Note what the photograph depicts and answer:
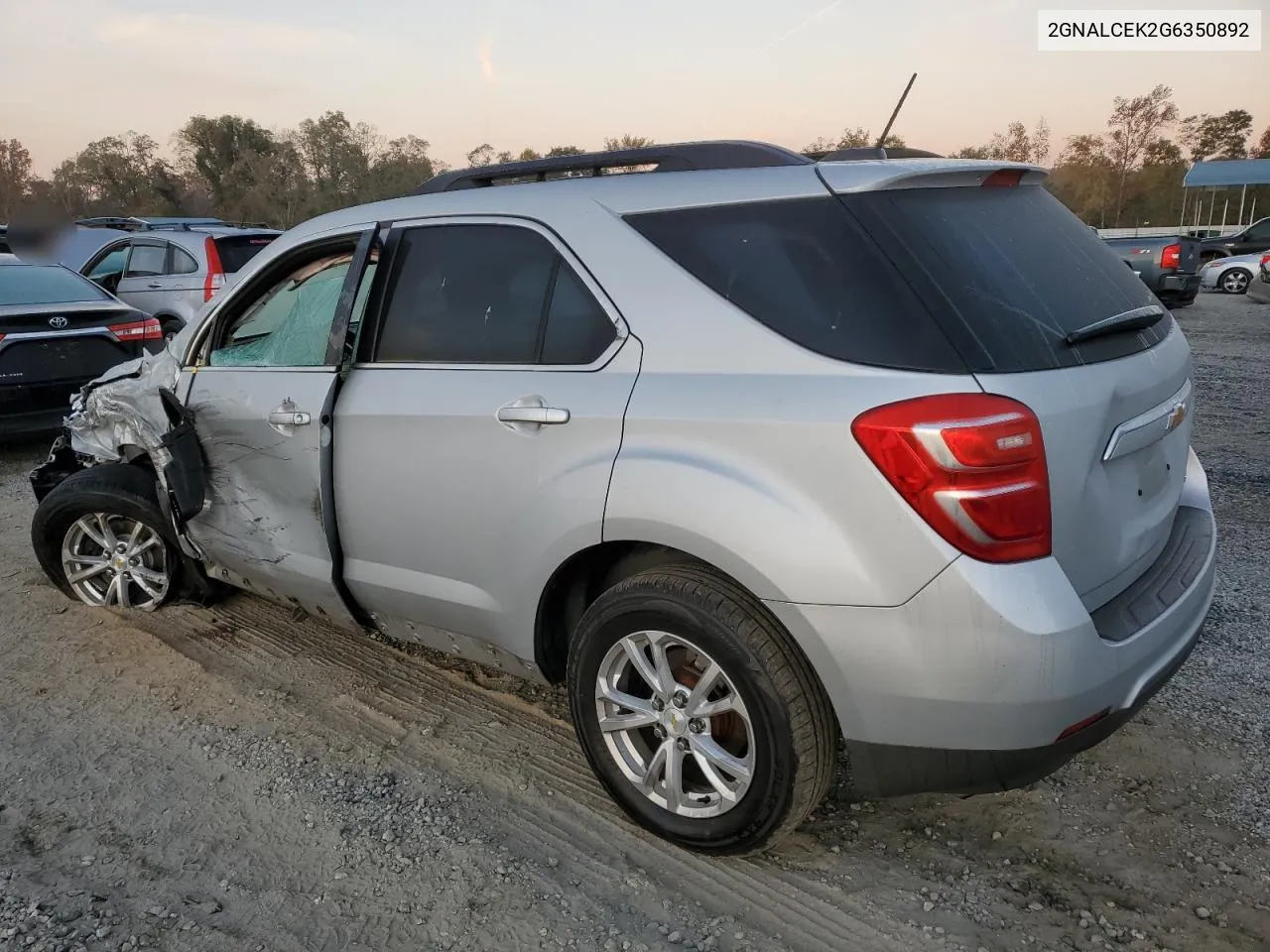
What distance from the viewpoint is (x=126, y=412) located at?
3.90 m

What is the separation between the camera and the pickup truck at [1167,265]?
49.2 feet

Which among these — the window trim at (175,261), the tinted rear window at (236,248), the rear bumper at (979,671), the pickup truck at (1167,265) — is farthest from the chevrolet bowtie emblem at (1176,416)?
the pickup truck at (1167,265)

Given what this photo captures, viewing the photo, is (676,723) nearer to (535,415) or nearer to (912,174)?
(535,415)

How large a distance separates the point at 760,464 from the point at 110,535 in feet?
11.1

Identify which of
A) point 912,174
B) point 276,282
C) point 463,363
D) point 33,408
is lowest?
point 33,408

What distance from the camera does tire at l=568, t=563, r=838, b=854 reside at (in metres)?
2.21

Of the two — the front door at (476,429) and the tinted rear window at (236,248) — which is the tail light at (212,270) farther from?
the front door at (476,429)

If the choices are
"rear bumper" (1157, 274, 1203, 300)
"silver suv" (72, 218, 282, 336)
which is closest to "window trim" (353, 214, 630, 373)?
"silver suv" (72, 218, 282, 336)

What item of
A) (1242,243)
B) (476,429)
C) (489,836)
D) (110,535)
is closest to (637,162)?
(476,429)

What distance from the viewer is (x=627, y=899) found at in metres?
2.41

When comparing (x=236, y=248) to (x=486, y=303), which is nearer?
(x=486, y=303)

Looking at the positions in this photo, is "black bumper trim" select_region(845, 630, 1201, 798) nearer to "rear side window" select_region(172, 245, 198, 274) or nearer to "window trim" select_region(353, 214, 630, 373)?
"window trim" select_region(353, 214, 630, 373)

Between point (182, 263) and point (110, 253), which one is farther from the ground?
point (110, 253)

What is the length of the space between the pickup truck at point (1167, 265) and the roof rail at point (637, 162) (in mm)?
14643
